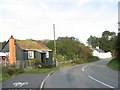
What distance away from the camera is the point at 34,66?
3331 cm

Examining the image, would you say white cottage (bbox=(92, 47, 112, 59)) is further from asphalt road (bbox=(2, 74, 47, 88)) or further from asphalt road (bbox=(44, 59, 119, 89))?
asphalt road (bbox=(2, 74, 47, 88))

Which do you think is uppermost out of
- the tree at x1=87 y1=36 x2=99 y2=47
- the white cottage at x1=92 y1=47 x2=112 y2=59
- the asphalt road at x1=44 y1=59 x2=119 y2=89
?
the tree at x1=87 y1=36 x2=99 y2=47

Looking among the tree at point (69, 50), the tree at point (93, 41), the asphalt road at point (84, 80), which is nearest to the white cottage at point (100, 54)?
the tree at point (93, 41)

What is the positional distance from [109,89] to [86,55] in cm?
5000

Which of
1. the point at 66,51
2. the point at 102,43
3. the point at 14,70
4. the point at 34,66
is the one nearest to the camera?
the point at 14,70

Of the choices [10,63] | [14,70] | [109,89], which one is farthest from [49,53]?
[109,89]

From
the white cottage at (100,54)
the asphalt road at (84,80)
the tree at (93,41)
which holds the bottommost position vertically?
the asphalt road at (84,80)

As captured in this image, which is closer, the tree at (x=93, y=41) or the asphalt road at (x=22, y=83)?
the asphalt road at (x=22, y=83)

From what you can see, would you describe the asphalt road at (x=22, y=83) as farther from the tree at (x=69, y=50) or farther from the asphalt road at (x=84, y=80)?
the tree at (x=69, y=50)

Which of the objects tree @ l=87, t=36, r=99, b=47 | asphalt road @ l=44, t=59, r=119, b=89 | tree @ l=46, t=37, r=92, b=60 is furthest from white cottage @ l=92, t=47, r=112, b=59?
asphalt road @ l=44, t=59, r=119, b=89

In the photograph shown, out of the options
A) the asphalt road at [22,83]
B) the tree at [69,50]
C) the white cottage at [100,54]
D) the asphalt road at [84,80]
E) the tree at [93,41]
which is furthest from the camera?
the tree at [93,41]

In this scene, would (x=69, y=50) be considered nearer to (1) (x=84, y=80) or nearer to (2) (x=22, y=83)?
(1) (x=84, y=80)

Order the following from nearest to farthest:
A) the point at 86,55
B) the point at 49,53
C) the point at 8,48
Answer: the point at 8,48 < the point at 49,53 < the point at 86,55

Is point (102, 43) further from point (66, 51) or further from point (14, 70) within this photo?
point (14, 70)
